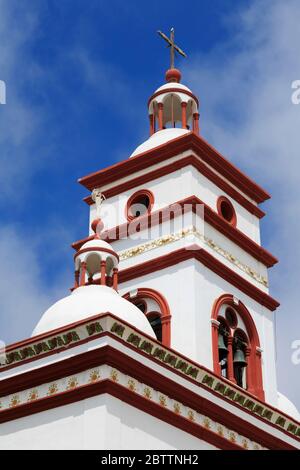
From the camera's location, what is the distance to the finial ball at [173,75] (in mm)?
25844

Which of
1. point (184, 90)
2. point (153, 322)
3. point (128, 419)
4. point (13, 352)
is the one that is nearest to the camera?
point (128, 419)

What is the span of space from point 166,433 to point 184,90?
36.2 feet

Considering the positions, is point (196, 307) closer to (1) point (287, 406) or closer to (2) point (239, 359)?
(2) point (239, 359)

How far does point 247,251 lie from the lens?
22969 millimetres

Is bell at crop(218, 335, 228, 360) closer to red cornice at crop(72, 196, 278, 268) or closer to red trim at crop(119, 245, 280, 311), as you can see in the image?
red trim at crop(119, 245, 280, 311)

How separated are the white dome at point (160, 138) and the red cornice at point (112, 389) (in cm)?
827

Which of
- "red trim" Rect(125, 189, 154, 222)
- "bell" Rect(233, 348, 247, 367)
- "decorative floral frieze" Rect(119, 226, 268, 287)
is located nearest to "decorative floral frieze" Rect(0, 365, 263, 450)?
"bell" Rect(233, 348, 247, 367)

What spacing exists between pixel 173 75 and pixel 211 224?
550 cm

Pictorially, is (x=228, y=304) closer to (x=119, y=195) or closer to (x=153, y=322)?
(x=153, y=322)

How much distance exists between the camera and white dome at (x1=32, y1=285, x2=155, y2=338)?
56.0 ft

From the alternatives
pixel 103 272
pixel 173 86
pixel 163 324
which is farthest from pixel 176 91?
pixel 103 272

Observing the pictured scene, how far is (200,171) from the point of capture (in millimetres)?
22500

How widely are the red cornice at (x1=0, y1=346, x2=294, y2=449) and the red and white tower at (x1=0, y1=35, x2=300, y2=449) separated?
0.07 feet

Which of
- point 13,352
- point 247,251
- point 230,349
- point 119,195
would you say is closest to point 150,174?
point 119,195
